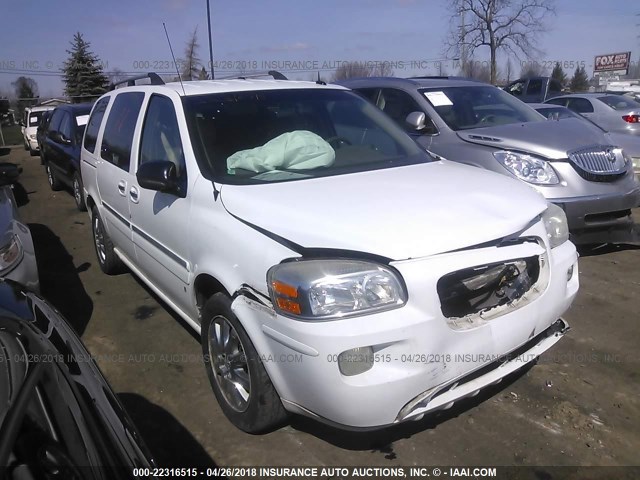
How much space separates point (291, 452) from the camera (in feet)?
8.71

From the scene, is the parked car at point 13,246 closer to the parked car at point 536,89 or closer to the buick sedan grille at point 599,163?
the buick sedan grille at point 599,163

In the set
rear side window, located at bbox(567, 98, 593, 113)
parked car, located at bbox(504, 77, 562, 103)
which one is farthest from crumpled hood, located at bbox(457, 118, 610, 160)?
parked car, located at bbox(504, 77, 562, 103)

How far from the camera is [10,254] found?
3.79m

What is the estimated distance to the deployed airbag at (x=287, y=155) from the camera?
3.13 m

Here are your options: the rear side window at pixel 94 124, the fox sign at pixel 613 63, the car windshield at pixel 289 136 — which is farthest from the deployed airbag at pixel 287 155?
the fox sign at pixel 613 63

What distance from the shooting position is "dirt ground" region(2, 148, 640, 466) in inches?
102

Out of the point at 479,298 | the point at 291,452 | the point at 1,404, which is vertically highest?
the point at 1,404

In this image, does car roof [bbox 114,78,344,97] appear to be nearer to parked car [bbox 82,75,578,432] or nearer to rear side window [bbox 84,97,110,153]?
parked car [bbox 82,75,578,432]

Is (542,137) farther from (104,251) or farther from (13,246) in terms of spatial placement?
(13,246)

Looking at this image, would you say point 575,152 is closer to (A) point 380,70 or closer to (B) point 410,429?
(B) point 410,429

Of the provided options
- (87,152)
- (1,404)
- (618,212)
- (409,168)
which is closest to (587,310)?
(618,212)

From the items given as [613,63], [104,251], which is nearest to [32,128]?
[104,251]

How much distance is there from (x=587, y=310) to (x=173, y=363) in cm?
311

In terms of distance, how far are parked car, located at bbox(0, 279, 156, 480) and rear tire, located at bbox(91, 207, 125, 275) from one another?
3005 mm
